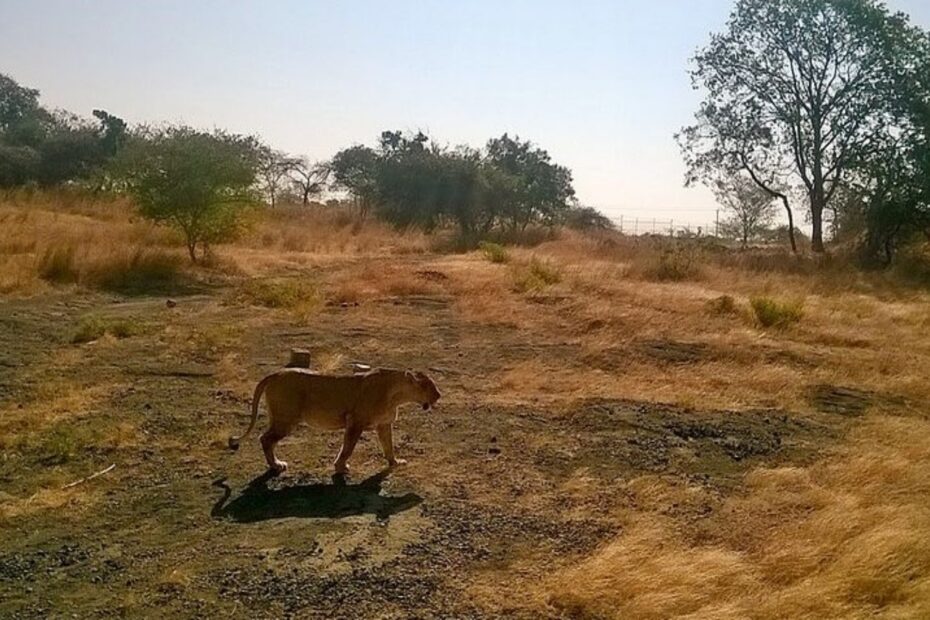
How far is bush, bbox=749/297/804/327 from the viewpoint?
42.9 ft

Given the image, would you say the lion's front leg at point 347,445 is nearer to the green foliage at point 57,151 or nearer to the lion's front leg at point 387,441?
the lion's front leg at point 387,441

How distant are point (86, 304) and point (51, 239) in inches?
172

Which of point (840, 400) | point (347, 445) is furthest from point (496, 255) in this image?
point (347, 445)

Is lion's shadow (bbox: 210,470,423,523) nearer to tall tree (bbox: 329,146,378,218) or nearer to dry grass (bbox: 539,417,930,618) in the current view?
dry grass (bbox: 539,417,930,618)

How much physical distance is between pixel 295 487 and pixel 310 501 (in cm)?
30

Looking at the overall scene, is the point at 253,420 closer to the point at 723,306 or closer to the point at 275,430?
the point at 275,430

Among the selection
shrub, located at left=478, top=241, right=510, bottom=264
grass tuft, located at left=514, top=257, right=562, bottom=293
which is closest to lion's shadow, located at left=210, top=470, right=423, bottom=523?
grass tuft, located at left=514, top=257, right=562, bottom=293

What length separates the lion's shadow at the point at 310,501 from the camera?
17.3 ft

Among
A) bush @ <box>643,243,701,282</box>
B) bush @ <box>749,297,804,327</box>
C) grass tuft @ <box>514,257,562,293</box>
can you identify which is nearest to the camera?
bush @ <box>749,297,804,327</box>

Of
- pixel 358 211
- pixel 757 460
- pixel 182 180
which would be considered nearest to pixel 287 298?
pixel 182 180

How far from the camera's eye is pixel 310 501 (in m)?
5.49

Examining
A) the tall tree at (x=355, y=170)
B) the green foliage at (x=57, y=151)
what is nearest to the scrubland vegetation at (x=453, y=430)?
the green foliage at (x=57, y=151)

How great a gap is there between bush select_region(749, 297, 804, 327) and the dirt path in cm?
482

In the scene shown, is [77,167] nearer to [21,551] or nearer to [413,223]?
[413,223]
